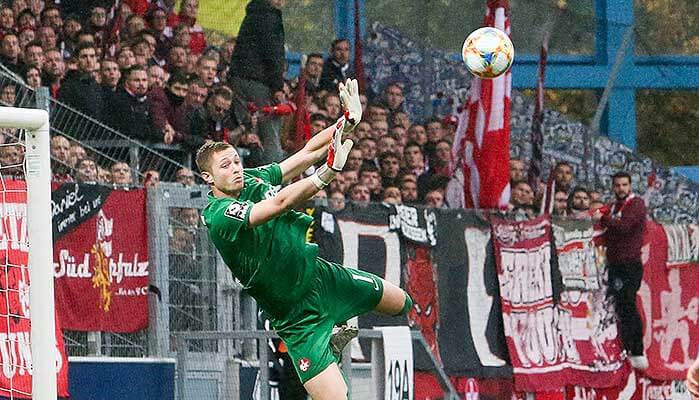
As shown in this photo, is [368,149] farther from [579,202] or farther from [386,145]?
[579,202]

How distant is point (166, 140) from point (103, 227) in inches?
80.6

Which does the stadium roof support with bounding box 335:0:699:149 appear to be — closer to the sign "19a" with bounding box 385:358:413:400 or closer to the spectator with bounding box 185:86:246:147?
the spectator with bounding box 185:86:246:147

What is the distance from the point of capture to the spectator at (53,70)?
1264 cm

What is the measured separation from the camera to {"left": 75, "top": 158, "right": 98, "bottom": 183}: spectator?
11945 mm

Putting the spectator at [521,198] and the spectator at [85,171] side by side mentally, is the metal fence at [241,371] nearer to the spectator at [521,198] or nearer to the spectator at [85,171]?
the spectator at [85,171]

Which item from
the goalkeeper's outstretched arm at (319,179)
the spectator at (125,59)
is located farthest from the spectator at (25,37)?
the goalkeeper's outstretched arm at (319,179)

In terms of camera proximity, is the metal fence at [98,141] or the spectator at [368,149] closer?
the metal fence at [98,141]

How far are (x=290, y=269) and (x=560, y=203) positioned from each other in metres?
7.52

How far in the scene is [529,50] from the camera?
19734mm

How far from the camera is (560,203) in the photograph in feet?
54.0

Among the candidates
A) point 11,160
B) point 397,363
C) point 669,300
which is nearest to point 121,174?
point 11,160

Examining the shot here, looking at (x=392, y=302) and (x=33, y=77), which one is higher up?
(x=33, y=77)

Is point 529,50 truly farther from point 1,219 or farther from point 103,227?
point 1,219

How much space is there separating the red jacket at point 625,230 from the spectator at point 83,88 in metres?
5.44
